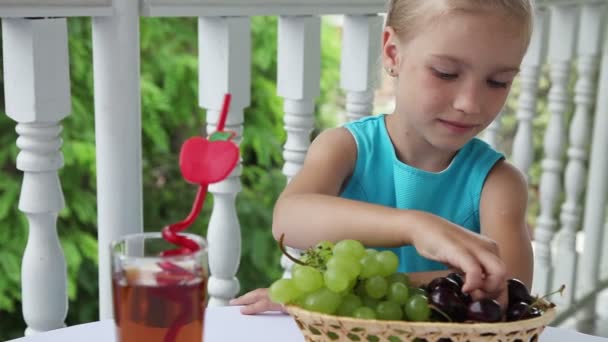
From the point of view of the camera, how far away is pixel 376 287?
853 millimetres

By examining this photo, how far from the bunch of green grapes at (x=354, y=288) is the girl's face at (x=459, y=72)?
39cm

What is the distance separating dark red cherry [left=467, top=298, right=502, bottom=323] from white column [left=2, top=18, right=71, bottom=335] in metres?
0.82

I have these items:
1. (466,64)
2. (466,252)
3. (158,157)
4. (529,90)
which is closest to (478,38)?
(466,64)

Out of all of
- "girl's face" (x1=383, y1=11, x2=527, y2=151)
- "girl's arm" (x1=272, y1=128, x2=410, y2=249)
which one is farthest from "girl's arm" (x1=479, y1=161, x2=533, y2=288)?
"girl's arm" (x1=272, y1=128, x2=410, y2=249)

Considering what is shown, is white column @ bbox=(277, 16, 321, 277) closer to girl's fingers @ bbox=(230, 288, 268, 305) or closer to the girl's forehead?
the girl's forehead

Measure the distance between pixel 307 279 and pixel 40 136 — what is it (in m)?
0.74

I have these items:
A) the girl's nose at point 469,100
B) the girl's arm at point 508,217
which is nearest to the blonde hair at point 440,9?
the girl's nose at point 469,100

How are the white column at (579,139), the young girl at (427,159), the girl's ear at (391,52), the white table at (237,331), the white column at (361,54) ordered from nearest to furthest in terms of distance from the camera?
1. the white table at (237,331)
2. the young girl at (427,159)
3. the girl's ear at (391,52)
4. the white column at (361,54)
5. the white column at (579,139)

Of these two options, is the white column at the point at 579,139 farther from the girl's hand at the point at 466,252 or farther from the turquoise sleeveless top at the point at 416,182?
the girl's hand at the point at 466,252

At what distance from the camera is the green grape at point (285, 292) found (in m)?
0.85

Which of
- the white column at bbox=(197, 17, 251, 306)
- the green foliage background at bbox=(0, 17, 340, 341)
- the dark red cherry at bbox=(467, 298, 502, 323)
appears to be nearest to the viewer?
the dark red cherry at bbox=(467, 298, 502, 323)

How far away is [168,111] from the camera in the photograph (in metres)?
3.65

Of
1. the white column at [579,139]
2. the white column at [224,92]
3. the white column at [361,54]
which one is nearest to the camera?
the white column at [224,92]

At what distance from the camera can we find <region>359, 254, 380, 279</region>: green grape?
0.87m
